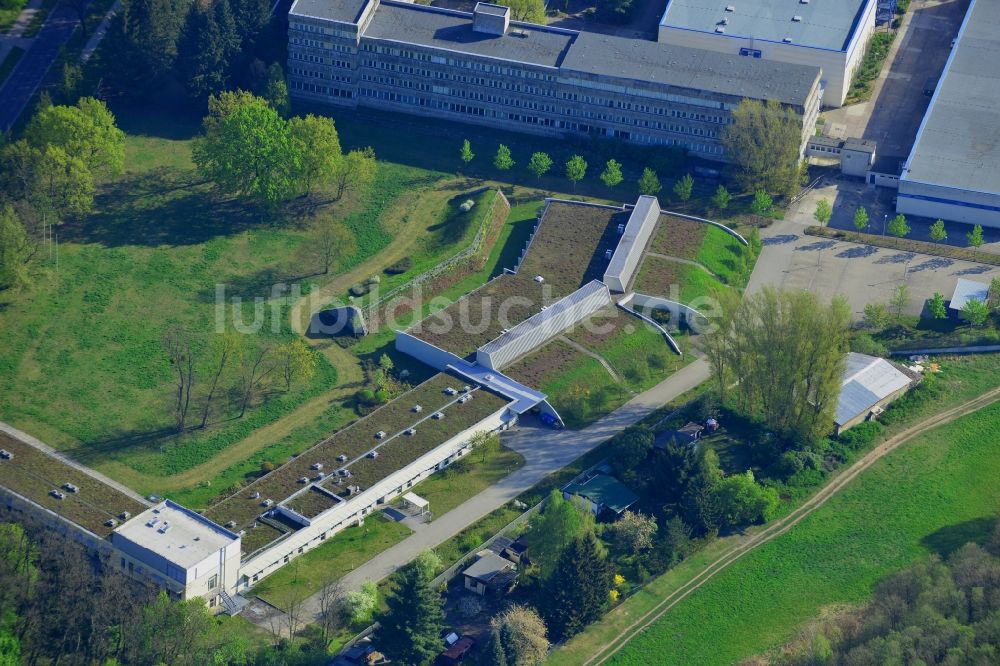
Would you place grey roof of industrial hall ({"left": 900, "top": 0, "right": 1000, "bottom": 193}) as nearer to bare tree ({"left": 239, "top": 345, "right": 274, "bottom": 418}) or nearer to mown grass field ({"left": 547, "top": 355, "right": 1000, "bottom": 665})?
mown grass field ({"left": 547, "top": 355, "right": 1000, "bottom": 665})

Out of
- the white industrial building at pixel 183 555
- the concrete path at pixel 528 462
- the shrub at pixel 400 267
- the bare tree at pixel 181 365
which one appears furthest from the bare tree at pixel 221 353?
the concrete path at pixel 528 462

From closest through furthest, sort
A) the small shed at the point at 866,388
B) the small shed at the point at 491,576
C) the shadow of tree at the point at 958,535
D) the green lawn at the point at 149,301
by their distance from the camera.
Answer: the small shed at the point at 491,576 → the shadow of tree at the point at 958,535 → the green lawn at the point at 149,301 → the small shed at the point at 866,388

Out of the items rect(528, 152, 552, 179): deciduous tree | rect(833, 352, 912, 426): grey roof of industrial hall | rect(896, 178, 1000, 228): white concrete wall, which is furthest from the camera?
rect(528, 152, 552, 179): deciduous tree

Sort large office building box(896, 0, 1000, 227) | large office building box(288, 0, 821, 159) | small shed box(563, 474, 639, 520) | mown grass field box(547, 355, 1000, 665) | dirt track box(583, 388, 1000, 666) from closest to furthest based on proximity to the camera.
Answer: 1. mown grass field box(547, 355, 1000, 665)
2. dirt track box(583, 388, 1000, 666)
3. small shed box(563, 474, 639, 520)
4. large office building box(896, 0, 1000, 227)
5. large office building box(288, 0, 821, 159)

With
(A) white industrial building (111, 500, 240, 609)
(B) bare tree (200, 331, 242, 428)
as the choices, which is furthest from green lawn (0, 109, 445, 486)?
(A) white industrial building (111, 500, 240, 609)

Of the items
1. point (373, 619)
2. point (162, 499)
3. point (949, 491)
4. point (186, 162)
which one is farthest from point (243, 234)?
point (949, 491)

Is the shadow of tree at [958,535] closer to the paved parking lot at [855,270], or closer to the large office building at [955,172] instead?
the paved parking lot at [855,270]
